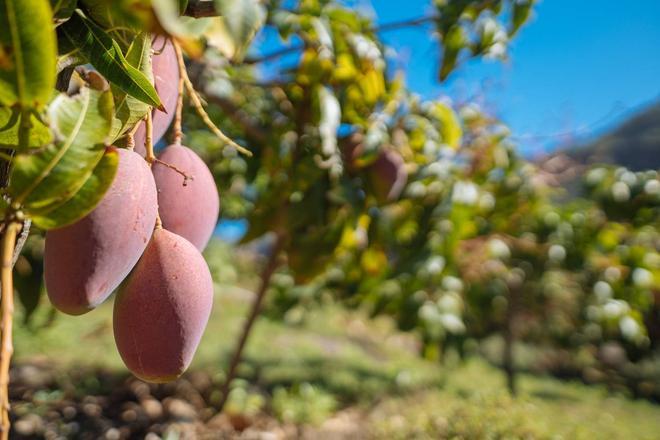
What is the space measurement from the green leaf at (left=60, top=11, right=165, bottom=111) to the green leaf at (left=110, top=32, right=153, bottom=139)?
0.5 inches

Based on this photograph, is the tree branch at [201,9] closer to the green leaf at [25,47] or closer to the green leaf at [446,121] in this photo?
the green leaf at [25,47]

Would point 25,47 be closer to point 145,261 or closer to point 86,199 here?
point 86,199

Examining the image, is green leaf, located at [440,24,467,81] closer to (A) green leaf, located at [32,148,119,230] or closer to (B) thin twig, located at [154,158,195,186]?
(B) thin twig, located at [154,158,195,186]

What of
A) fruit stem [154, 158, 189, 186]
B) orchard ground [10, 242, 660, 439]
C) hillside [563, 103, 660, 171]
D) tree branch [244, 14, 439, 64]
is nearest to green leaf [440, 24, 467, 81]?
tree branch [244, 14, 439, 64]

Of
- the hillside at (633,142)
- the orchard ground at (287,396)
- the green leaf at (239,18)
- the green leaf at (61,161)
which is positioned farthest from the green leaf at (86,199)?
the hillside at (633,142)

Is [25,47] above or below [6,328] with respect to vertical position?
above

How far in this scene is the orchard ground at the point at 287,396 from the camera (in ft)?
4.86

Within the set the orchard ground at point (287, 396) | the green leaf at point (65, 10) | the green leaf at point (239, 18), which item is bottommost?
the orchard ground at point (287, 396)

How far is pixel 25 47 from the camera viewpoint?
279 mm

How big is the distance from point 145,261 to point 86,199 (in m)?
0.13

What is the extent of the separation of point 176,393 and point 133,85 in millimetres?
1590

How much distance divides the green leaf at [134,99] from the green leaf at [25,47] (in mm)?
100

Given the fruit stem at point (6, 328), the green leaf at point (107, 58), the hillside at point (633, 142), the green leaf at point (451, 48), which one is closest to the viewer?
the fruit stem at point (6, 328)

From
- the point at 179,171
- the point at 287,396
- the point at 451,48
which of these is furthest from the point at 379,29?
the point at 287,396
